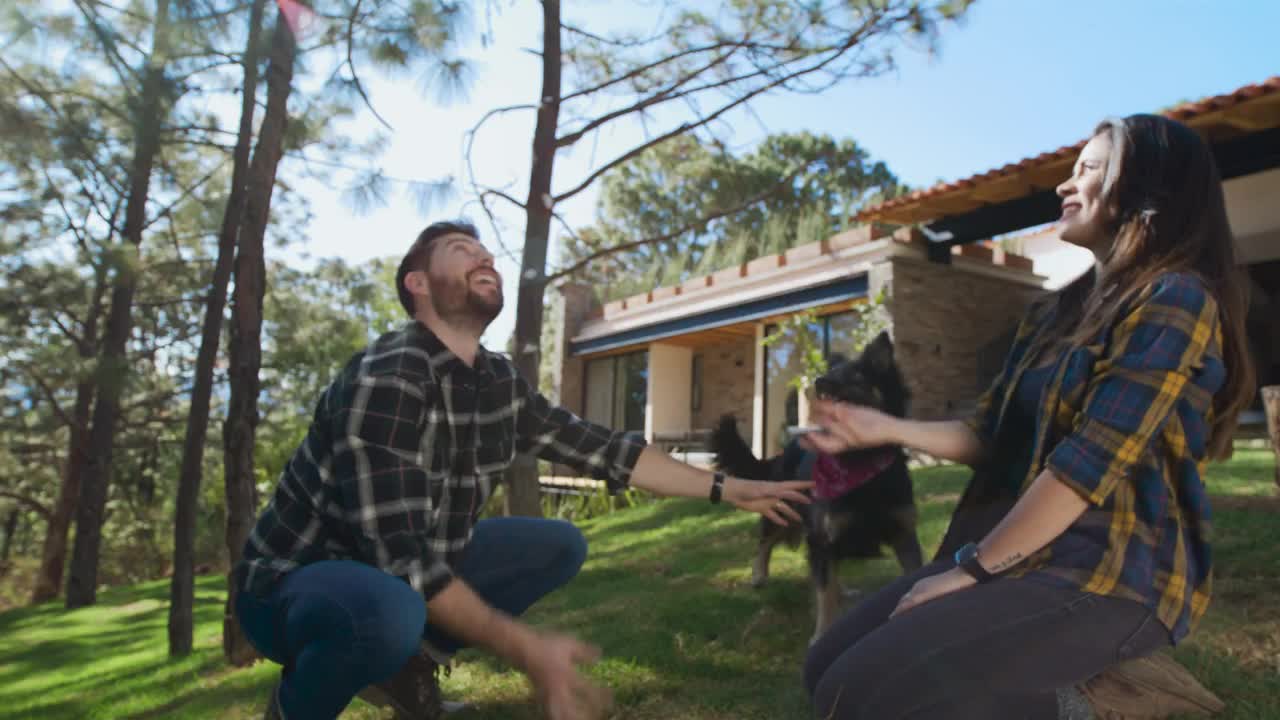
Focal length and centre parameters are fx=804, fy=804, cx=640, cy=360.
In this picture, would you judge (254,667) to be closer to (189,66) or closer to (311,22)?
(311,22)

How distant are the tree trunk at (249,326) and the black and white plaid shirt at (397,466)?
3.46 metres

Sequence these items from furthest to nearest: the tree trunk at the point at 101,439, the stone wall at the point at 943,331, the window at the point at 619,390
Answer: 1. the window at the point at 619,390
2. the tree trunk at the point at 101,439
3. the stone wall at the point at 943,331

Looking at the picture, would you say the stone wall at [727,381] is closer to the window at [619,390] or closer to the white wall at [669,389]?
the white wall at [669,389]

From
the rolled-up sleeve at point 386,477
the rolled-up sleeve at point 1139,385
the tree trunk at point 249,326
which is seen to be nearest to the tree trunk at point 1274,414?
the rolled-up sleeve at point 1139,385

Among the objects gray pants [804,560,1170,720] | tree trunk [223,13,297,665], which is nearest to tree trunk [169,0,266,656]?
tree trunk [223,13,297,665]

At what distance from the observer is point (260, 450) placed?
1630 cm

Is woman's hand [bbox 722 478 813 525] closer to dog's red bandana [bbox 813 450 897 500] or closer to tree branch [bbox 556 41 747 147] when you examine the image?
dog's red bandana [bbox 813 450 897 500]

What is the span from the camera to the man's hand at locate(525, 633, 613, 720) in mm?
1521

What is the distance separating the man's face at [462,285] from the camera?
2.57m

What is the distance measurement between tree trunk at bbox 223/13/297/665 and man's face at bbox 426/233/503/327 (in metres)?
3.59

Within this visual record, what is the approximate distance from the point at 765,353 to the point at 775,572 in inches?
371

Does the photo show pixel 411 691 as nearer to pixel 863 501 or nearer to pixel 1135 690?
pixel 863 501

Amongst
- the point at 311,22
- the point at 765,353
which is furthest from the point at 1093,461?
the point at 765,353

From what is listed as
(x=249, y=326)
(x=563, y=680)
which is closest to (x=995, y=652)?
(x=563, y=680)
